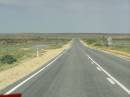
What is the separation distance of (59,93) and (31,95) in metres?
1.01

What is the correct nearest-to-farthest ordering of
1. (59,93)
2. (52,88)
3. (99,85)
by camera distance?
(59,93)
(52,88)
(99,85)

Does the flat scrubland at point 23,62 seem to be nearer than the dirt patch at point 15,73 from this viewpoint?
No

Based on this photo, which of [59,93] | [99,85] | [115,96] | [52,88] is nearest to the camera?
[115,96]

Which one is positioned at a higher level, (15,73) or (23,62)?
(15,73)

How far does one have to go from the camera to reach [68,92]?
12.0 metres

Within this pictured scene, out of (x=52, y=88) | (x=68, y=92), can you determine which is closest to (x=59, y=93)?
(x=68, y=92)

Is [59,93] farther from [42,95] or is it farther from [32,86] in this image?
[32,86]

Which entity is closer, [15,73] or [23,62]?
[15,73]

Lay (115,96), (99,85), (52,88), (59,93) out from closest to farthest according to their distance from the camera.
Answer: (115,96)
(59,93)
(52,88)
(99,85)

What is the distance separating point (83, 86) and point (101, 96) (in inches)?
112

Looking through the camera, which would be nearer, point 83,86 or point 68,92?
point 68,92

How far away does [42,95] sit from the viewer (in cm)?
1132

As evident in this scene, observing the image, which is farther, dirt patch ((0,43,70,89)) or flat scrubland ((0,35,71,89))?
flat scrubland ((0,35,71,89))

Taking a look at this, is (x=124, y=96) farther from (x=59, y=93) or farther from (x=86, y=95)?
(x=59, y=93)
